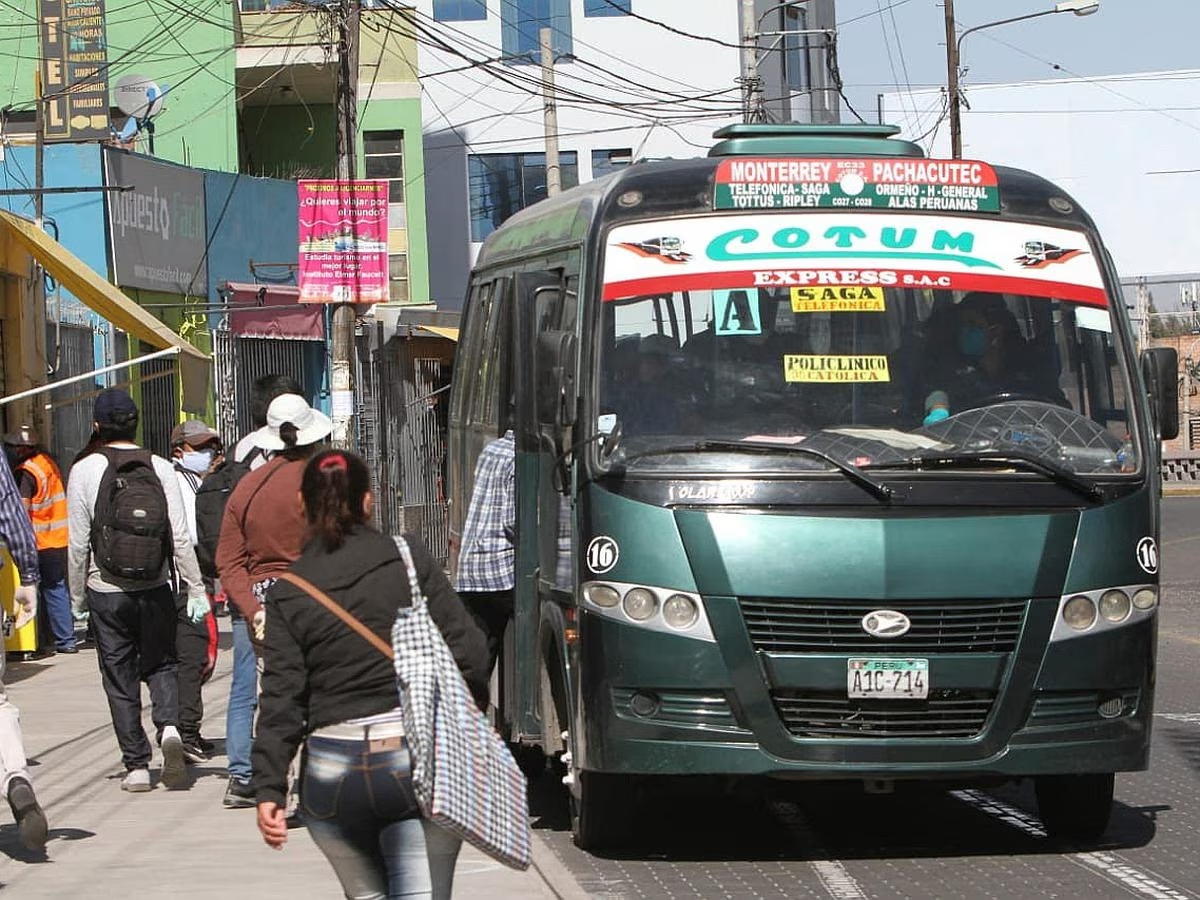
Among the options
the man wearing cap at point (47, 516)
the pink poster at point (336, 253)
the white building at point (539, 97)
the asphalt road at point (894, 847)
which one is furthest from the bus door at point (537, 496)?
the white building at point (539, 97)

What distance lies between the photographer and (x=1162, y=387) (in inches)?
333

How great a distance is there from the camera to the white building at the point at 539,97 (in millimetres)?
41125

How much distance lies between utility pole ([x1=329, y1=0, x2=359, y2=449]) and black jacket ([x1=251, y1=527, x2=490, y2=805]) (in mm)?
17282

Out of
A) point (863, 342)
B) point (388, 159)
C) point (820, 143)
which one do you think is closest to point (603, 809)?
point (863, 342)

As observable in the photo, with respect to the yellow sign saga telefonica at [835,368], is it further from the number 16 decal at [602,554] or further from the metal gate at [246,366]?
the metal gate at [246,366]

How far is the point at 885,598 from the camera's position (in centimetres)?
744

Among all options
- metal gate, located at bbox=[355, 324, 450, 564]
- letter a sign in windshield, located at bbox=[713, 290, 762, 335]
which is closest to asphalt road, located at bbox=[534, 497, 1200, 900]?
letter a sign in windshield, located at bbox=[713, 290, 762, 335]

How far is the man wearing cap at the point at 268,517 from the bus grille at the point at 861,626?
6.47 ft

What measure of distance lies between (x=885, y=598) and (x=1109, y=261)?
6.35 ft

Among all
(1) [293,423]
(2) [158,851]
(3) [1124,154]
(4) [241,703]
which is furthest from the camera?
(3) [1124,154]

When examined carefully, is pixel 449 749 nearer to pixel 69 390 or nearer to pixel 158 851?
pixel 158 851

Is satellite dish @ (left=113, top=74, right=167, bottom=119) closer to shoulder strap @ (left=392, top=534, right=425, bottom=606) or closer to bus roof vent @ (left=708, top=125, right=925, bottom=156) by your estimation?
bus roof vent @ (left=708, top=125, right=925, bottom=156)

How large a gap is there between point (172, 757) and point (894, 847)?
357cm

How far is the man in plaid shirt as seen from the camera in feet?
29.7
